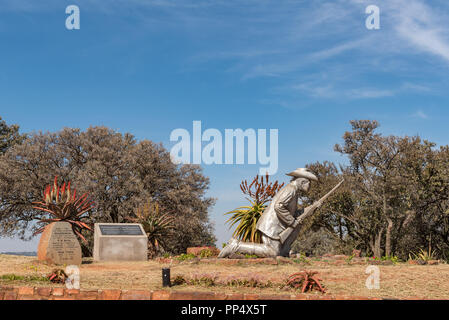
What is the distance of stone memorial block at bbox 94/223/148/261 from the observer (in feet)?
64.6

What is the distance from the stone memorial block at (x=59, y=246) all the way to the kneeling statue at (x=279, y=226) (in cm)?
531

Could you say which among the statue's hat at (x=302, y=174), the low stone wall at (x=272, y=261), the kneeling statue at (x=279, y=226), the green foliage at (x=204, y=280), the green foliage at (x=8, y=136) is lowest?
the low stone wall at (x=272, y=261)

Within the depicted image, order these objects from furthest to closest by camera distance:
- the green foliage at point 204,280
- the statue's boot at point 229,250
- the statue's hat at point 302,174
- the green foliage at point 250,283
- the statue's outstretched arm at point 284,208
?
1. the statue's hat at point 302,174
2. the statue's outstretched arm at point 284,208
3. the statue's boot at point 229,250
4. the green foliage at point 204,280
5. the green foliage at point 250,283

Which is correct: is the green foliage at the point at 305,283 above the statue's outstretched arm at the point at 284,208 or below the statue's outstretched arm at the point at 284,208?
below

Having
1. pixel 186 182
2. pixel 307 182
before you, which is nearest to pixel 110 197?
pixel 186 182

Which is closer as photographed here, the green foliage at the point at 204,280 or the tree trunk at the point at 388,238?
the green foliage at the point at 204,280

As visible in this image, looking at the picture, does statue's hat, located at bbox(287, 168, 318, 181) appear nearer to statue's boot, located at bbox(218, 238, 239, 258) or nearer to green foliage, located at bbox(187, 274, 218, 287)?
statue's boot, located at bbox(218, 238, 239, 258)

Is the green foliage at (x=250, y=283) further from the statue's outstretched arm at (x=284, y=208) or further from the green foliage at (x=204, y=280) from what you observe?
the statue's outstretched arm at (x=284, y=208)

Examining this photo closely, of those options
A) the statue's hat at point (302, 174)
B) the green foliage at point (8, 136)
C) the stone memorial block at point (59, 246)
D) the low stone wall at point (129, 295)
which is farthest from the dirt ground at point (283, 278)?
the green foliage at point (8, 136)

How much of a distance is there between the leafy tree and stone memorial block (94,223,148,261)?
893 centimetres

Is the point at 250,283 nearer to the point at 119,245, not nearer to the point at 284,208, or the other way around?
the point at 284,208

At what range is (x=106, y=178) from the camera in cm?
3017

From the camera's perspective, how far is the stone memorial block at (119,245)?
1970 centimetres
